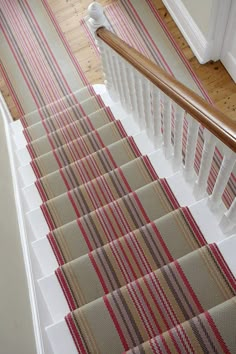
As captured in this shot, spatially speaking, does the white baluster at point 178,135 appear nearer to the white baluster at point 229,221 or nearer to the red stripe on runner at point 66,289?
the white baluster at point 229,221

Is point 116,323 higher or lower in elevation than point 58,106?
lower

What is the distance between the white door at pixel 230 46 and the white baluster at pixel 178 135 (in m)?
1.42

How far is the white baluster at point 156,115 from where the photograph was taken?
2.01 metres

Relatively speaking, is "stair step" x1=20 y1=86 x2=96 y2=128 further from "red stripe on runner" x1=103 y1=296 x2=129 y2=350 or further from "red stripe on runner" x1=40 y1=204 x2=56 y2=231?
"red stripe on runner" x1=103 y1=296 x2=129 y2=350

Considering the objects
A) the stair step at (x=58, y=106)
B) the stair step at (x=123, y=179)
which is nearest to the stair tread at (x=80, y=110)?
the stair step at (x=58, y=106)

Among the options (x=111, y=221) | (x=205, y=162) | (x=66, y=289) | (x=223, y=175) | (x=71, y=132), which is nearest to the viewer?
(x=223, y=175)

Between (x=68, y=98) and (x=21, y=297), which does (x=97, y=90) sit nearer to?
(x=68, y=98)

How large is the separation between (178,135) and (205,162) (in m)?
0.26

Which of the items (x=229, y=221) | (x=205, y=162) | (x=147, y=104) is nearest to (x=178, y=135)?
(x=205, y=162)

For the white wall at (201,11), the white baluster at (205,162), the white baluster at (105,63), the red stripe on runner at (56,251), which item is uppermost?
the white wall at (201,11)

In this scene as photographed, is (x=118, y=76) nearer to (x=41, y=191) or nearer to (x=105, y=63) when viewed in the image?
(x=105, y=63)

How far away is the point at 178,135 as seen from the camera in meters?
1.99

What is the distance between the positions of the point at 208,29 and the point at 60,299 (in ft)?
8.36

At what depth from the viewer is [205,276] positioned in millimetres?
1912
